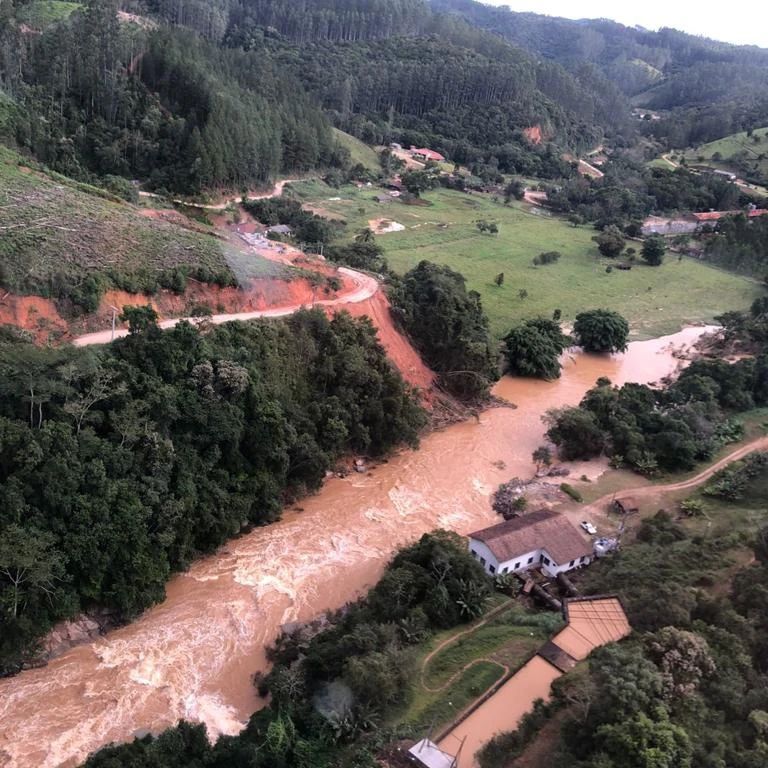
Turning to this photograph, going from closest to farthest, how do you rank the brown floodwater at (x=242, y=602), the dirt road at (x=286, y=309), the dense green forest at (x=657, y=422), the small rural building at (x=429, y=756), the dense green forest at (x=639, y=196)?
1. the small rural building at (x=429, y=756)
2. the brown floodwater at (x=242, y=602)
3. the dirt road at (x=286, y=309)
4. the dense green forest at (x=657, y=422)
5. the dense green forest at (x=639, y=196)

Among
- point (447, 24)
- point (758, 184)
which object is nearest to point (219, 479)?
point (758, 184)

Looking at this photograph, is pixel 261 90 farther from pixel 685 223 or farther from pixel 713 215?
pixel 713 215

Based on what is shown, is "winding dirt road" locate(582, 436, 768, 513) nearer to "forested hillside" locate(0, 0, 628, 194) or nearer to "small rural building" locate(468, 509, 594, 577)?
"small rural building" locate(468, 509, 594, 577)

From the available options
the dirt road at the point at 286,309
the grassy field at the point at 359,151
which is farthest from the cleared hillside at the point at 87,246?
the grassy field at the point at 359,151

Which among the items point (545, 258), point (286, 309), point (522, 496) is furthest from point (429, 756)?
point (545, 258)

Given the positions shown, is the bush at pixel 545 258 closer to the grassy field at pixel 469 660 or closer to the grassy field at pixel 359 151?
the grassy field at pixel 359 151

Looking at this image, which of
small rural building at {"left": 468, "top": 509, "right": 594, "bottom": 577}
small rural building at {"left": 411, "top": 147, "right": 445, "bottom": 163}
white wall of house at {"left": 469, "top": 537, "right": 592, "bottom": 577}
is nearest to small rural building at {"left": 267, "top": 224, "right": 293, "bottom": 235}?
small rural building at {"left": 468, "top": 509, "right": 594, "bottom": 577}
